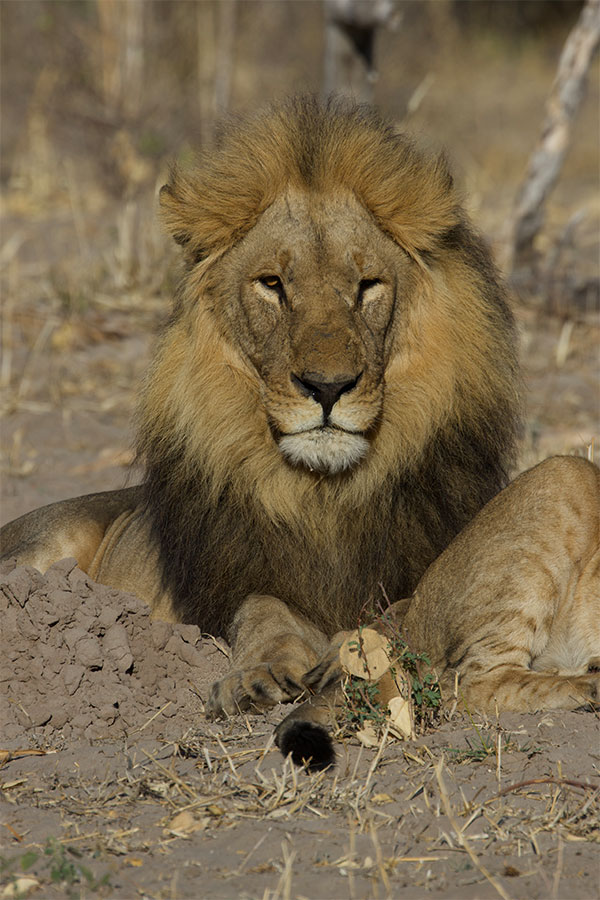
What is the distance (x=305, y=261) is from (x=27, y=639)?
1407 millimetres

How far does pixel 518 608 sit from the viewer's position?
3.27 meters

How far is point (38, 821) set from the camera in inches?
107

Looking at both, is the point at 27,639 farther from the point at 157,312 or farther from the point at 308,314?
the point at 157,312

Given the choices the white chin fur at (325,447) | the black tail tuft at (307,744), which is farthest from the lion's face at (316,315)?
the black tail tuft at (307,744)

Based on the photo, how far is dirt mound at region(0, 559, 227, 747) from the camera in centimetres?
346

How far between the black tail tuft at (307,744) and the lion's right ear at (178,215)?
1662 mm

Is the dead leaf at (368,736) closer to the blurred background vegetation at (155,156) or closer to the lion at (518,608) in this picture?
the lion at (518,608)

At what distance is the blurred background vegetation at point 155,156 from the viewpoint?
725cm

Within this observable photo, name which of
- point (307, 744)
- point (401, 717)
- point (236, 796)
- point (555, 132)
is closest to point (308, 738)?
point (307, 744)

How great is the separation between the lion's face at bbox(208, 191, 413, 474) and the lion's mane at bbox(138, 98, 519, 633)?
69 mm

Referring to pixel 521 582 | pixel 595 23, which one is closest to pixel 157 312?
pixel 595 23

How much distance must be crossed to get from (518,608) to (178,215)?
64.1 inches

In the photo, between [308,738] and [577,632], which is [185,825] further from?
[577,632]

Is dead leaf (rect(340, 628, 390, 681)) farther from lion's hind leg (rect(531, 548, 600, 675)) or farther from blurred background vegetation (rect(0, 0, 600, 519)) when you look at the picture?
blurred background vegetation (rect(0, 0, 600, 519))
